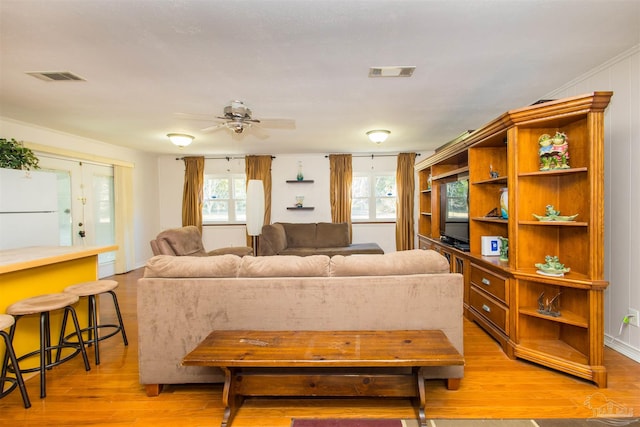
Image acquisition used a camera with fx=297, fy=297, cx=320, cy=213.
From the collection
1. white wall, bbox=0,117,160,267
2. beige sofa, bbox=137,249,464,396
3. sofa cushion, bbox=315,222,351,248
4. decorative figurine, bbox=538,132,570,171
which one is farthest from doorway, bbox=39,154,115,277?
decorative figurine, bbox=538,132,570,171

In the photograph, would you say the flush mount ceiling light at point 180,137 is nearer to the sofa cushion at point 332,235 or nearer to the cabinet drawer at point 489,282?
the sofa cushion at point 332,235

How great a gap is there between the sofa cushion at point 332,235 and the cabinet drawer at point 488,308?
2.86 meters

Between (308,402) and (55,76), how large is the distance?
331 centimetres

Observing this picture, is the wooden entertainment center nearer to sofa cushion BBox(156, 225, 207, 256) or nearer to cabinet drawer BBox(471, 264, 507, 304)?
cabinet drawer BBox(471, 264, 507, 304)

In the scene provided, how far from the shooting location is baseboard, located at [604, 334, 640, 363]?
7.57 feet

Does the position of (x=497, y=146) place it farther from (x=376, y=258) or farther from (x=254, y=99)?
(x=254, y=99)

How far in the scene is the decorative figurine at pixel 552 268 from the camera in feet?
7.17

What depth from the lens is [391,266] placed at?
1.96 meters

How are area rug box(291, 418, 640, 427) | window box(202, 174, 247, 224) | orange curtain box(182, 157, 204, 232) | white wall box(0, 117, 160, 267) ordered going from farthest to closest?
window box(202, 174, 247, 224)
orange curtain box(182, 157, 204, 232)
white wall box(0, 117, 160, 267)
area rug box(291, 418, 640, 427)

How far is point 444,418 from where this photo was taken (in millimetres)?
1715

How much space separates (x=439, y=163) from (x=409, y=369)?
3169mm

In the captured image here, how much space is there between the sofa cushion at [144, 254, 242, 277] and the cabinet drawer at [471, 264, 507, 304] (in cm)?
217

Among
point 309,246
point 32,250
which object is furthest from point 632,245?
point 32,250

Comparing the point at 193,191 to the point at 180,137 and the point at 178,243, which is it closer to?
the point at 180,137
